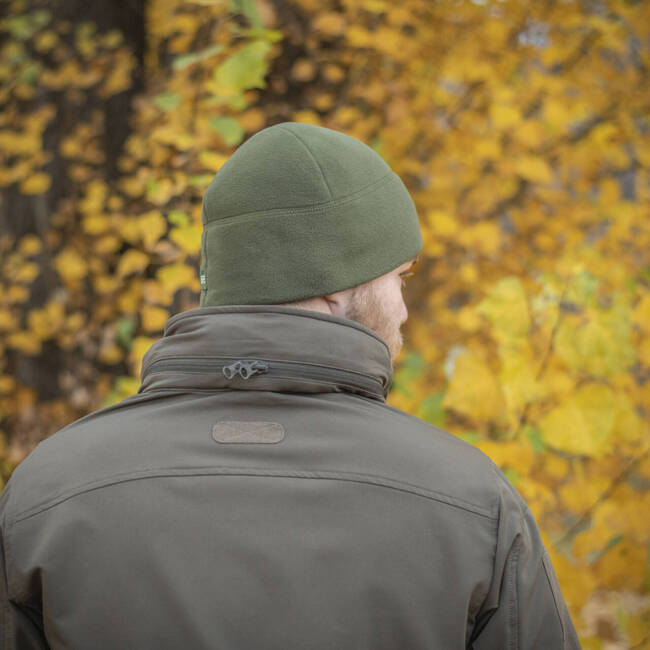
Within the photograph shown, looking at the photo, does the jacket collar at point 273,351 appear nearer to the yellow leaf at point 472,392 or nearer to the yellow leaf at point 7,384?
the yellow leaf at point 472,392

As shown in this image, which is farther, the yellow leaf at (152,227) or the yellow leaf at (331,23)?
the yellow leaf at (331,23)

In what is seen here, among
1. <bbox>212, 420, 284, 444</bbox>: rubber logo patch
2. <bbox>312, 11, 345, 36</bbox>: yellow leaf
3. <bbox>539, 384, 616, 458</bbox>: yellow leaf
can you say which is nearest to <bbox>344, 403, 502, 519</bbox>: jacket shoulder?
<bbox>212, 420, 284, 444</bbox>: rubber logo patch

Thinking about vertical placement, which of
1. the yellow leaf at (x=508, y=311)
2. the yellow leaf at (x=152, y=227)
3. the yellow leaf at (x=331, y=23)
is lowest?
the yellow leaf at (x=152, y=227)

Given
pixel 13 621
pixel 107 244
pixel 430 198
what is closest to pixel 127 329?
pixel 107 244

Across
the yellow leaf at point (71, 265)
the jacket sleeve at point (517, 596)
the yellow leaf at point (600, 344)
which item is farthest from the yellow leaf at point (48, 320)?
the jacket sleeve at point (517, 596)

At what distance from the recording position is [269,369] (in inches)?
→ 41.4

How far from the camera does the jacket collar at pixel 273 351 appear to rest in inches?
41.5

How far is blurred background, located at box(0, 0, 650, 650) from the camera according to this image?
198 centimetres

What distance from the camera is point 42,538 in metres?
1.00

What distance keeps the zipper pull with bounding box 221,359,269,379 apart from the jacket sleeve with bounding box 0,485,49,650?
0.39m

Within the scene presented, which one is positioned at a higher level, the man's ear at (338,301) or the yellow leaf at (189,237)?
the man's ear at (338,301)

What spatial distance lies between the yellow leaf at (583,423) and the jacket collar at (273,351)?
850 mm

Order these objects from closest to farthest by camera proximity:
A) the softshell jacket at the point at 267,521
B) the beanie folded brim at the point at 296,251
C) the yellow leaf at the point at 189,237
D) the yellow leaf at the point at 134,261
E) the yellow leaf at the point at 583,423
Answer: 1. the softshell jacket at the point at 267,521
2. the beanie folded brim at the point at 296,251
3. the yellow leaf at the point at 583,423
4. the yellow leaf at the point at 189,237
5. the yellow leaf at the point at 134,261

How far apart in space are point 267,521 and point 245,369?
0.22 m
